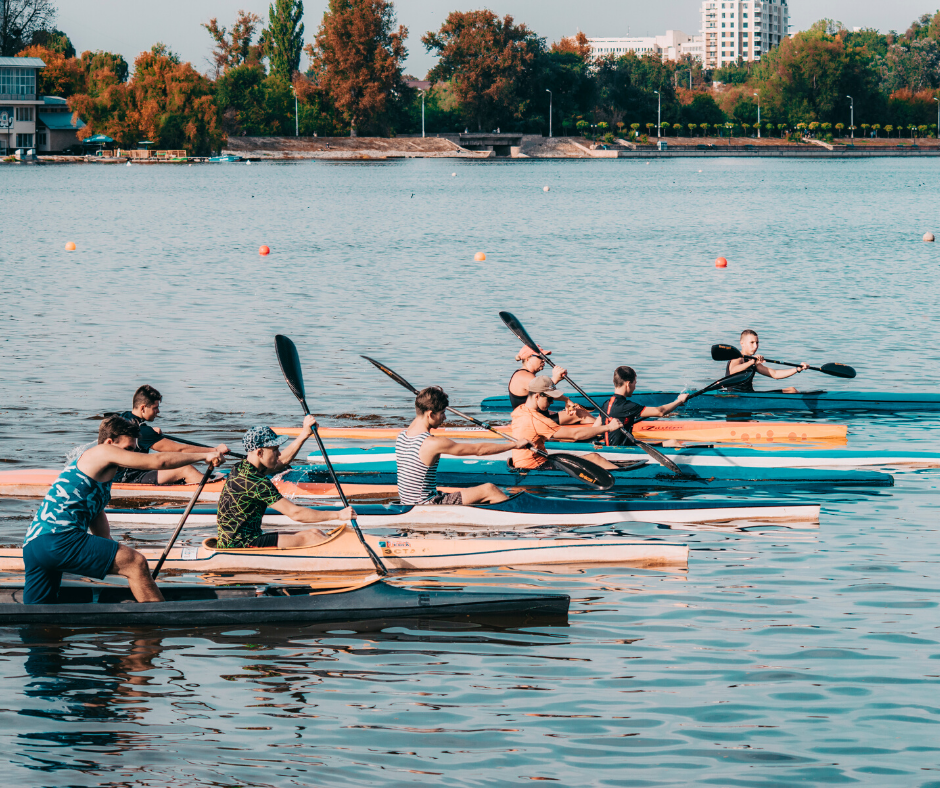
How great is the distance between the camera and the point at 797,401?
724 inches

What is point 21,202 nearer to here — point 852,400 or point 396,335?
point 396,335

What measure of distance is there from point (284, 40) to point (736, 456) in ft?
499

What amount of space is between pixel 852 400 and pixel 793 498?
5005 millimetres

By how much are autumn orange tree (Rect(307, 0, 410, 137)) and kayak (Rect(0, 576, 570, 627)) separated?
494ft

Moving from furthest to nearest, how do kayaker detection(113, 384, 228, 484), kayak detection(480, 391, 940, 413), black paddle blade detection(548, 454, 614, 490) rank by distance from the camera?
kayak detection(480, 391, 940, 413), kayaker detection(113, 384, 228, 484), black paddle blade detection(548, 454, 614, 490)

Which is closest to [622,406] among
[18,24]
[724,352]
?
[724,352]

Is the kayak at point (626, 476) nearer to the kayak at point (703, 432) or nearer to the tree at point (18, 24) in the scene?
the kayak at point (703, 432)

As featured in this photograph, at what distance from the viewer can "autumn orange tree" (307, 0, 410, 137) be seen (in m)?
156

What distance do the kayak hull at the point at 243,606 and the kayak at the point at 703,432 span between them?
594 cm

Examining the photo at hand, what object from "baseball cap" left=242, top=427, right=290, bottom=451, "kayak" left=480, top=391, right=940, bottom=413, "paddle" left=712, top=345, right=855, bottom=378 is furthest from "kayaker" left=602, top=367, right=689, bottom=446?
"baseball cap" left=242, top=427, right=290, bottom=451

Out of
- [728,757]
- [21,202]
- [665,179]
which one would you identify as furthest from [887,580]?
[665,179]

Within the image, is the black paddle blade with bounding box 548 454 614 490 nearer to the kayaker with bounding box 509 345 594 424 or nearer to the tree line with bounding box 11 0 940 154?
the kayaker with bounding box 509 345 594 424

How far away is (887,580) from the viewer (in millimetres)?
11078

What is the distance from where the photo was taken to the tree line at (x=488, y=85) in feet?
507
